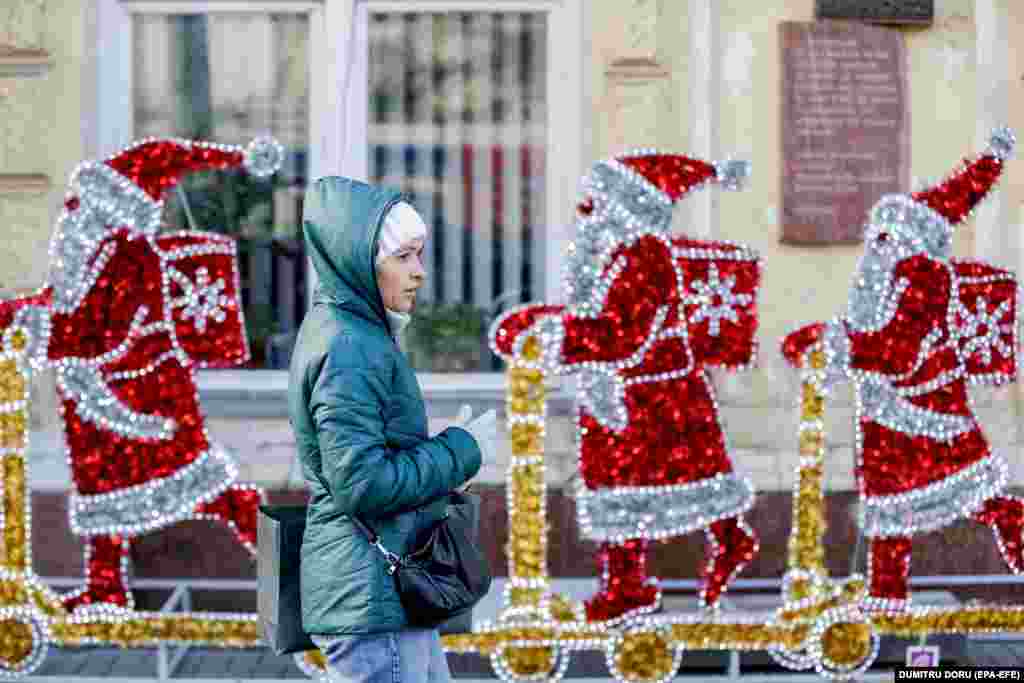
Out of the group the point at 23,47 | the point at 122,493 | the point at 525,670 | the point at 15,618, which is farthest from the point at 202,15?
the point at 525,670

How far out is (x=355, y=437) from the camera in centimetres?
331

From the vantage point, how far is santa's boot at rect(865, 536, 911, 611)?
5.76 meters

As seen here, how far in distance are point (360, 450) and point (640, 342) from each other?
2438 millimetres

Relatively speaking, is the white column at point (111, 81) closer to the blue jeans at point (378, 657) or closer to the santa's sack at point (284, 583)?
the santa's sack at point (284, 583)

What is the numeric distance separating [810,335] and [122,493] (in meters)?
2.56

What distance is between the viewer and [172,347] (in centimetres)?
574

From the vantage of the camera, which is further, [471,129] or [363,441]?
[471,129]

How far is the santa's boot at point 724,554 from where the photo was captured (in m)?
5.73

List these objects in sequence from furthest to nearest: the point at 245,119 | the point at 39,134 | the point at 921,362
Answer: the point at 245,119, the point at 39,134, the point at 921,362

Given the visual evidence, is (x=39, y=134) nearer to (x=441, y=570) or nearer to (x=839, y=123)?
(x=839, y=123)

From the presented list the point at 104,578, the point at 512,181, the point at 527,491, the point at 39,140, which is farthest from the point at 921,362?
the point at 39,140

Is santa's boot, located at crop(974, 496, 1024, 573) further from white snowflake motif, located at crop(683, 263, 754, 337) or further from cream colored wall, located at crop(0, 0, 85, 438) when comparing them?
cream colored wall, located at crop(0, 0, 85, 438)

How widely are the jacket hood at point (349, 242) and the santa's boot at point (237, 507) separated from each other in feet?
7.90

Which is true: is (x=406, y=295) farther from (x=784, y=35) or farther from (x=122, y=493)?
(x=784, y=35)
